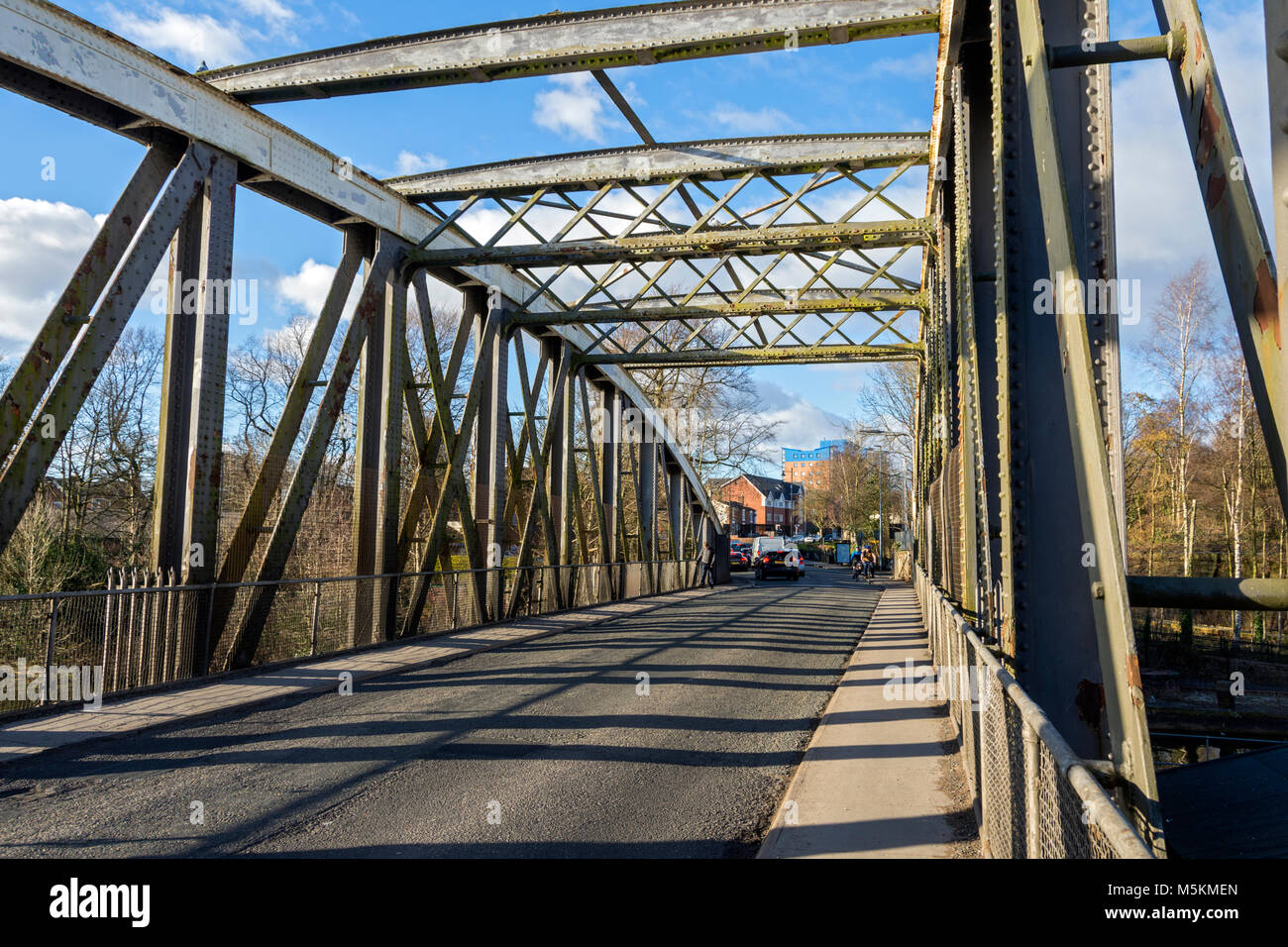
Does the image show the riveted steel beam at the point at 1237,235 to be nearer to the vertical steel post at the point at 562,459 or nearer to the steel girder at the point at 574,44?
the steel girder at the point at 574,44

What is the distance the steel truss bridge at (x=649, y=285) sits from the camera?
129 inches

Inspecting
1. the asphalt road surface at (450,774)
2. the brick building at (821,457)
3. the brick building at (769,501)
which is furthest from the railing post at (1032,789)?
the brick building at (769,501)

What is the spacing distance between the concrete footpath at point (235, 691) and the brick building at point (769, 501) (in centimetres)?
9863

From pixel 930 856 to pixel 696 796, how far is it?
1.73m

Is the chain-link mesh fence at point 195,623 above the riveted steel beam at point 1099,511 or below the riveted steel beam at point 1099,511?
below

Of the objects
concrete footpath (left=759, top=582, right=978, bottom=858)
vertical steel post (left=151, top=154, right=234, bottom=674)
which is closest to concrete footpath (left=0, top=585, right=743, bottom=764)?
vertical steel post (left=151, top=154, right=234, bottom=674)

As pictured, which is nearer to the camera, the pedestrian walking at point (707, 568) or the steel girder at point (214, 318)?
the steel girder at point (214, 318)

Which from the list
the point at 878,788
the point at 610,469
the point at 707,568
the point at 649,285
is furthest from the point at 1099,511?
the point at 707,568

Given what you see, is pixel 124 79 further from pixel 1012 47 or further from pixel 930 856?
pixel 930 856

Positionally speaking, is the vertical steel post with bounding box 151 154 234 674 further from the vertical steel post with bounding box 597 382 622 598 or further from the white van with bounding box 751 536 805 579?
the white van with bounding box 751 536 805 579

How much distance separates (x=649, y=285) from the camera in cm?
1609
